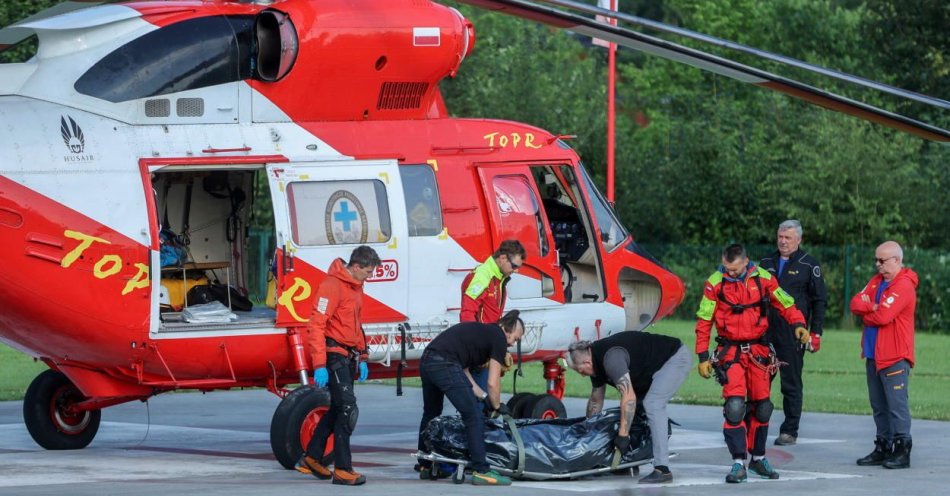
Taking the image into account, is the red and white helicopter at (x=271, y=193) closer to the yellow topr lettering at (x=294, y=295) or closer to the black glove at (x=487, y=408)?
the yellow topr lettering at (x=294, y=295)

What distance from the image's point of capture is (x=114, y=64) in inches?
483

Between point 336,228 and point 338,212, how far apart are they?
0.14 metres

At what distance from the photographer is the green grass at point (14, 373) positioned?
1915 centimetres

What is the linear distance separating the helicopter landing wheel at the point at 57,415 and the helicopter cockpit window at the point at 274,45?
3424 millimetres

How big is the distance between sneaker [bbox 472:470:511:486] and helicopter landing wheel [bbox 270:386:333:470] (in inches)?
50.1

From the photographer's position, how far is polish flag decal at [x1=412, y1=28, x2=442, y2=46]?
44.2 feet

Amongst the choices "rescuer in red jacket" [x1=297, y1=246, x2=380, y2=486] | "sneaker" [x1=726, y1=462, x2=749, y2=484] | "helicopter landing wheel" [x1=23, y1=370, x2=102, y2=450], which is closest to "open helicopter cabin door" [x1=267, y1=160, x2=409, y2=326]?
"rescuer in red jacket" [x1=297, y1=246, x2=380, y2=486]

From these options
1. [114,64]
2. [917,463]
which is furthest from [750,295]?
[114,64]

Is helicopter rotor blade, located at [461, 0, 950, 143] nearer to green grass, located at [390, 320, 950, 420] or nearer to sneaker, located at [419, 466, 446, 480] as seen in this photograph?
sneaker, located at [419, 466, 446, 480]

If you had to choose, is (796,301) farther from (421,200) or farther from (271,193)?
(271,193)

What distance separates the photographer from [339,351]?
11.4 m

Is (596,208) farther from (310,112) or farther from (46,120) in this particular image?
(46,120)

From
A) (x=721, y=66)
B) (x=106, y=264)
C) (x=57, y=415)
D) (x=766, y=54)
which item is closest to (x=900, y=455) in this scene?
(x=721, y=66)

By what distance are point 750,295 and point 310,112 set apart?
4.23 m
